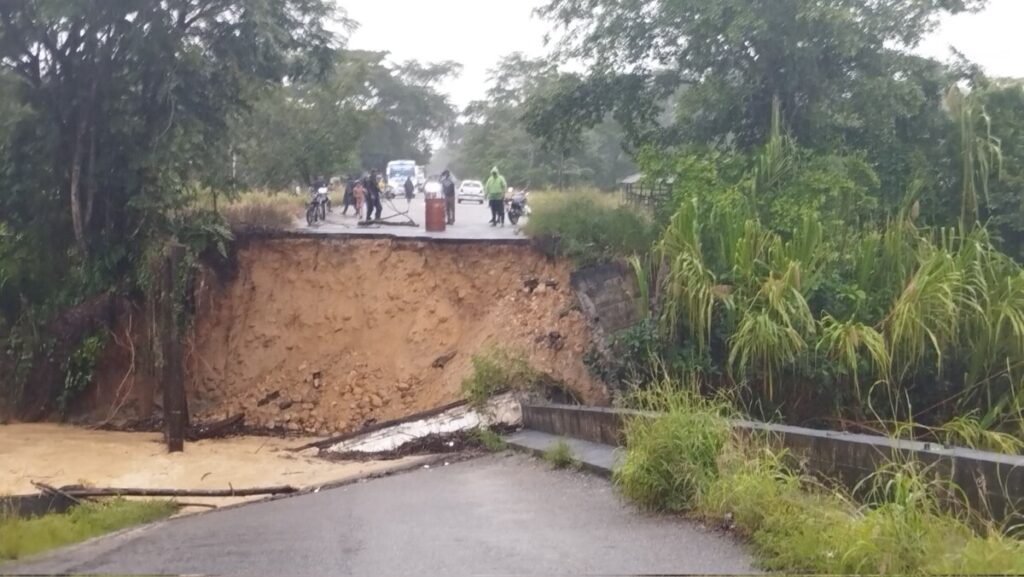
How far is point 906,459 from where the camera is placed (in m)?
7.89

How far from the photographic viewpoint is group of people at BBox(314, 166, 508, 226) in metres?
24.0

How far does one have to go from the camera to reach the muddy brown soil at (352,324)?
60.9ft

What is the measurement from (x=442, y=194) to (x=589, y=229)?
25.3ft

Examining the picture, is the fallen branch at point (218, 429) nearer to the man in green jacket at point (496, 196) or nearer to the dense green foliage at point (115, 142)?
the dense green foliage at point (115, 142)

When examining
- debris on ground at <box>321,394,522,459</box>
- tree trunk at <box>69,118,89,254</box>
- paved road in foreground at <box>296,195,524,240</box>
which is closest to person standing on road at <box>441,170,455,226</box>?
paved road in foreground at <box>296,195,524,240</box>

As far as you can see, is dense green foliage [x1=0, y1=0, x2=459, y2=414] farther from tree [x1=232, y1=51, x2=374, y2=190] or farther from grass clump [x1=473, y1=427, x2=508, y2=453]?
tree [x1=232, y1=51, x2=374, y2=190]

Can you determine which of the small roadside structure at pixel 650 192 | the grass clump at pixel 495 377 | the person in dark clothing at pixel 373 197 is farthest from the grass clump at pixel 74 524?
the person in dark clothing at pixel 373 197

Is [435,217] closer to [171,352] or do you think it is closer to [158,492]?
[171,352]

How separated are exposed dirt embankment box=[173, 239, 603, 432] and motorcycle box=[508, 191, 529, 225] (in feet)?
16.1

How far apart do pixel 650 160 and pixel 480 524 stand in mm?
8570

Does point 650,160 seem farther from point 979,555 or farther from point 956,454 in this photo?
point 979,555

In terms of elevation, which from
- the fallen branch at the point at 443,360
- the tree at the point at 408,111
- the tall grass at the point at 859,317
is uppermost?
the tree at the point at 408,111

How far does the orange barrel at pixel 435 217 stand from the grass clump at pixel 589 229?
3.31m

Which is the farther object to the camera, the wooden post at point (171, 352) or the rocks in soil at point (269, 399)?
the rocks in soil at point (269, 399)
